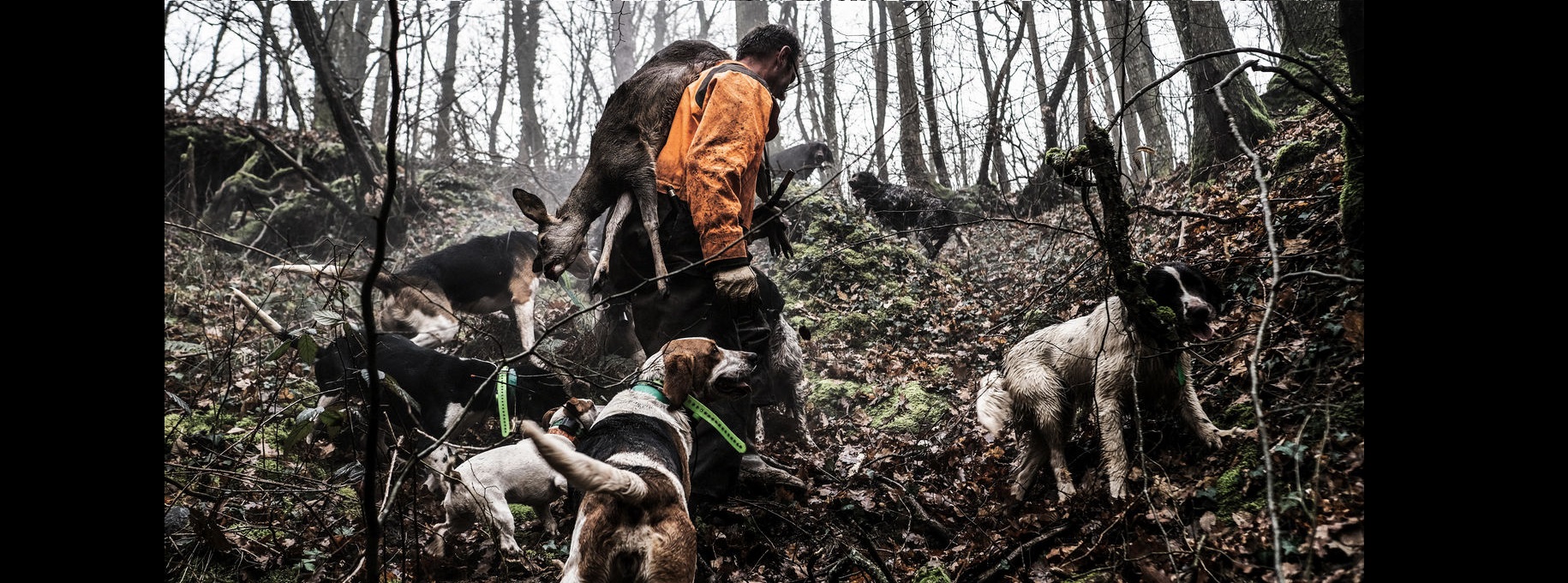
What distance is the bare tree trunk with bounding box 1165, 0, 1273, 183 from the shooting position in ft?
21.2

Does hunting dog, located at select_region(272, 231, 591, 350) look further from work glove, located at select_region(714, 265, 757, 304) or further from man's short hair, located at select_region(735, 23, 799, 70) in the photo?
work glove, located at select_region(714, 265, 757, 304)

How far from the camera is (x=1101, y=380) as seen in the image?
11.7 feet

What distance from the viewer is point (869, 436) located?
5.40 metres

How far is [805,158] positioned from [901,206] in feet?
14.8

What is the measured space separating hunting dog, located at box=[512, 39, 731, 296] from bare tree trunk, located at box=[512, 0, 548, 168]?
14924mm

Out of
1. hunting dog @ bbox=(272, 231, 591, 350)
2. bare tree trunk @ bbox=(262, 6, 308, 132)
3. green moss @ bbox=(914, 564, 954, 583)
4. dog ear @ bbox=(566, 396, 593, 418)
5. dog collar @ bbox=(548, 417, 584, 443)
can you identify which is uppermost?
bare tree trunk @ bbox=(262, 6, 308, 132)

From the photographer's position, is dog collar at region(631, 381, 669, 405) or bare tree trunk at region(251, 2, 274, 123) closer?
dog collar at region(631, 381, 669, 405)

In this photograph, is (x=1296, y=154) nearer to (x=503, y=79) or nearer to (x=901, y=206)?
(x=901, y=206)

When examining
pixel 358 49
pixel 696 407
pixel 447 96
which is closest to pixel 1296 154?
pixel 696 407

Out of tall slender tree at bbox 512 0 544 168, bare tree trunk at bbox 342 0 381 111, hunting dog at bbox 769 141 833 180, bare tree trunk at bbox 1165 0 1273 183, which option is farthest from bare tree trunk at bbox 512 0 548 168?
bare tree trunk at bbox 1165 0 1273 183

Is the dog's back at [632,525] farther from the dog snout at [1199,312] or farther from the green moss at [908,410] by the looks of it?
the green moss at [908,410]

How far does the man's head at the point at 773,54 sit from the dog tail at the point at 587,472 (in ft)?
7.51
